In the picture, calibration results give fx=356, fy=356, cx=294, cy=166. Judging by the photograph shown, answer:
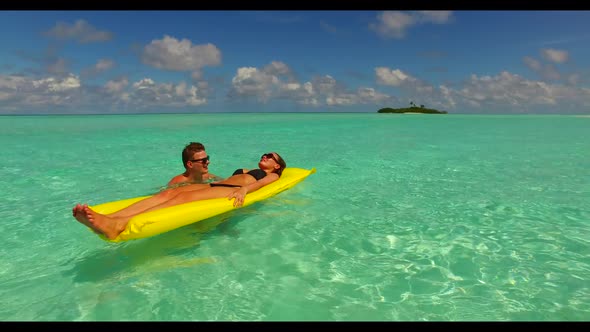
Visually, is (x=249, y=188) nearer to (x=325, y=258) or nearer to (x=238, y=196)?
(x=238, y=196)

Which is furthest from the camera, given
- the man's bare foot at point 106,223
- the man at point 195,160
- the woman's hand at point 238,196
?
the man at point 195,160

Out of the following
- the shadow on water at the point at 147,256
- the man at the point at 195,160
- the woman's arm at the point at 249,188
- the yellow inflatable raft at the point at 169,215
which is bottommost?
the shadow on water at the point at 147,256

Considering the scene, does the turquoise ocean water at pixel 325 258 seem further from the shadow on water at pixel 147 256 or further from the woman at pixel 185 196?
the woman at pixel 185 196

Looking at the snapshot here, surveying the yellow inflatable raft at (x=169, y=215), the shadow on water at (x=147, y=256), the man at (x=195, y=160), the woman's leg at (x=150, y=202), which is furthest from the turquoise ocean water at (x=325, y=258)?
the man at (x=195, y=160)

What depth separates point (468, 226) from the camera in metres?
4.32

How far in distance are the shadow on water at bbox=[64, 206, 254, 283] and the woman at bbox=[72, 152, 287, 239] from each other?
377 mm

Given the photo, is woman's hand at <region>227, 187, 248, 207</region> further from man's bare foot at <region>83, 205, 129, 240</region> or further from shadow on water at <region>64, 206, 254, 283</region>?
man's bare foot at <region>83, 205, 129, 240</region>

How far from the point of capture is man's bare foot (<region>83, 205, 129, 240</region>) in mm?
2841

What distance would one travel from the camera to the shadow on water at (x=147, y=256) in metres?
3.22

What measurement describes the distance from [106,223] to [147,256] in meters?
0.64

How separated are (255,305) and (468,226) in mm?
2910

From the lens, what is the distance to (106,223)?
3.00 meters

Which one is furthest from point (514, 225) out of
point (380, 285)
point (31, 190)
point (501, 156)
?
point (31, 190)
